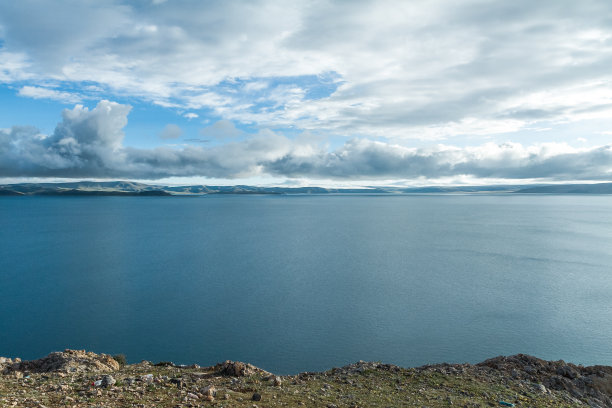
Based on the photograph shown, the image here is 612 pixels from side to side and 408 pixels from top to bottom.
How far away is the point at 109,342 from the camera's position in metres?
39.9

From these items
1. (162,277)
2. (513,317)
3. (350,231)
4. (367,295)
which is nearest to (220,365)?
(367,295)

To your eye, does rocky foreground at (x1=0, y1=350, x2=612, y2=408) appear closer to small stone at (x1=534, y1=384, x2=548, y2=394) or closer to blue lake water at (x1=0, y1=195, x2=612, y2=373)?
small stone at (x1=534, y1=384, x2=548, y2=394)

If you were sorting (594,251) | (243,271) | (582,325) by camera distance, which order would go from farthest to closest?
1. (594,251)
2. (243,271)
3. (582,325)

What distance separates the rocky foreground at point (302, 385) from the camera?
49.9ft

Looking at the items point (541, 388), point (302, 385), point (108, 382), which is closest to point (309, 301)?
point (302, 385)

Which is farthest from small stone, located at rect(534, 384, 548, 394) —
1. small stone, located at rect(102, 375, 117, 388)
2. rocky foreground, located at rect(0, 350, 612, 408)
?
small stone, located at rect(102, 375, 117, 388)

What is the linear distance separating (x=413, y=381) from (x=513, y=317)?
1279 inches

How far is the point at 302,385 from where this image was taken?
20.0 m

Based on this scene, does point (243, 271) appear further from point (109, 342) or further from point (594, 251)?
point (594, 251)

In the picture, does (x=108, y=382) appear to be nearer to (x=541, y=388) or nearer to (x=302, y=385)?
(x=302, y=385)

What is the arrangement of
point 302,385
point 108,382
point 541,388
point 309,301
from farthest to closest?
point 309,301
point 541,388
point 302,385
point 108,382

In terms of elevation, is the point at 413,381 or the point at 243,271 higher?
the point at 413,381

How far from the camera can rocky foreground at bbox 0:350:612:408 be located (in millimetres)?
15203

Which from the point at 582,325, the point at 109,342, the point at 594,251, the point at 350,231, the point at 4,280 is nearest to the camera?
the point at 109,342
